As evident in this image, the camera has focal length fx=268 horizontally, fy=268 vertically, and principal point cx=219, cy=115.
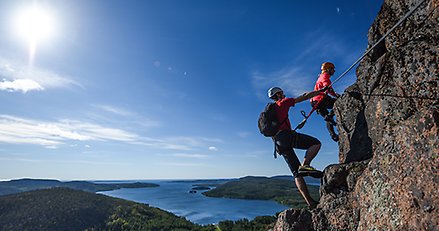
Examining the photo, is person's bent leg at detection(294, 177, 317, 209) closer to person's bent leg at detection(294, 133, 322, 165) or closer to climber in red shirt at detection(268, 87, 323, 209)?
climber in red shirt at detection(268, 87, 323, 209)

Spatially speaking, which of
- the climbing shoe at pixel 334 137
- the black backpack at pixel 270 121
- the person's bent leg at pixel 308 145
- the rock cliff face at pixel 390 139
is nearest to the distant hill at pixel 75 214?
the climbing shoe at pixel 334 137

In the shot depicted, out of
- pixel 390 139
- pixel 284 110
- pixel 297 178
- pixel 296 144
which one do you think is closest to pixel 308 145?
pixel 296 144

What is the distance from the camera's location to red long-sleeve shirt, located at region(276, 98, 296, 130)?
26.0 feet

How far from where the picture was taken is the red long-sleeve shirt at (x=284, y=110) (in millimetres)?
7916

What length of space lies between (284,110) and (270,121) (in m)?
0.53

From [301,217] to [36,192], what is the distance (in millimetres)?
142790

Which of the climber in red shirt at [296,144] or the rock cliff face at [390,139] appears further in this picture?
the climber in red shirt at [296,144]

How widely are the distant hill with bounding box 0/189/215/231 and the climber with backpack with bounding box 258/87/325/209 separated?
9411 cm

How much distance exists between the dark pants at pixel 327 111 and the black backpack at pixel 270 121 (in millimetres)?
2589

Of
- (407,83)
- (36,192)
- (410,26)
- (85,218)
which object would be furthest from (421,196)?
(36,192)

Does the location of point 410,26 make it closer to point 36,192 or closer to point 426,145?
point 426,145

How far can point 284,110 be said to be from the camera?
7.98 metres

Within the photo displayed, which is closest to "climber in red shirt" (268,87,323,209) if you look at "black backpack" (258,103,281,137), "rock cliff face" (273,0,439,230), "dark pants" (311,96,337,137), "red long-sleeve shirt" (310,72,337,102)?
"black backpack" (258,103,281,137)

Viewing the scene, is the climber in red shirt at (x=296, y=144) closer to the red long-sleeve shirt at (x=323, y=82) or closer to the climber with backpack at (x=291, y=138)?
the climber with backpack at (x=291, y=138)
